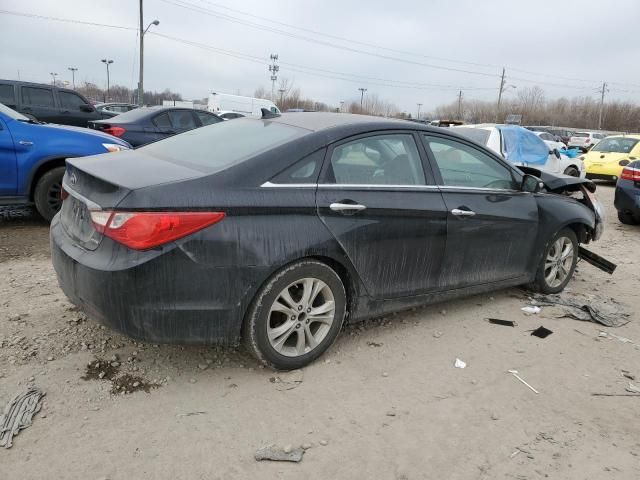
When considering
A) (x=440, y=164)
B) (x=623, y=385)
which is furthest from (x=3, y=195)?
(x=623, y=385)

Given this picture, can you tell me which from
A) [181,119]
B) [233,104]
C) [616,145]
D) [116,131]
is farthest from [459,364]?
[233,104]

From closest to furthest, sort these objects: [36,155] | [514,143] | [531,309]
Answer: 1. [531,309]
2. [36,155]
3. [514,143]

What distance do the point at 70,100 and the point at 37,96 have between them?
0.81m

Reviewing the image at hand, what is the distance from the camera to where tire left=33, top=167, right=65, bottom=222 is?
6.06m

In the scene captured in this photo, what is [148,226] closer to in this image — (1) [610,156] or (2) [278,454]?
(2) [278,454]

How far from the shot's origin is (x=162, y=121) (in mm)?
10477

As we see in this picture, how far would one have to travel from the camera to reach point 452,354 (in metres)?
3.66

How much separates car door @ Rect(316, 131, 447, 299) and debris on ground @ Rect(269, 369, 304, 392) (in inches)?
28.9

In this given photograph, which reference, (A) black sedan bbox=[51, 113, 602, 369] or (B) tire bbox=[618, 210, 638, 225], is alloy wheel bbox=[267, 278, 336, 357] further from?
(B) tire bbox=[618, 210, 638, 225]

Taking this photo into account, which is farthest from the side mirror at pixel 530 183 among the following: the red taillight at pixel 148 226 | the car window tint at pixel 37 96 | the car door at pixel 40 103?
the car window tint at pixel 37 96

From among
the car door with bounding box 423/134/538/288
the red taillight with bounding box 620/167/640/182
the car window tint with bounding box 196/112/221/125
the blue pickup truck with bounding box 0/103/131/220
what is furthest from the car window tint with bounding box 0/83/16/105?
the red taillight with bounding box 620/167/640/182

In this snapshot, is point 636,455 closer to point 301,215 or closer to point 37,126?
point 301,215

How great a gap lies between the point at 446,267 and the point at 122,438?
245 cm

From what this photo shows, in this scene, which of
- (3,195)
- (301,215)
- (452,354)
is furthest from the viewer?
(3,195)
